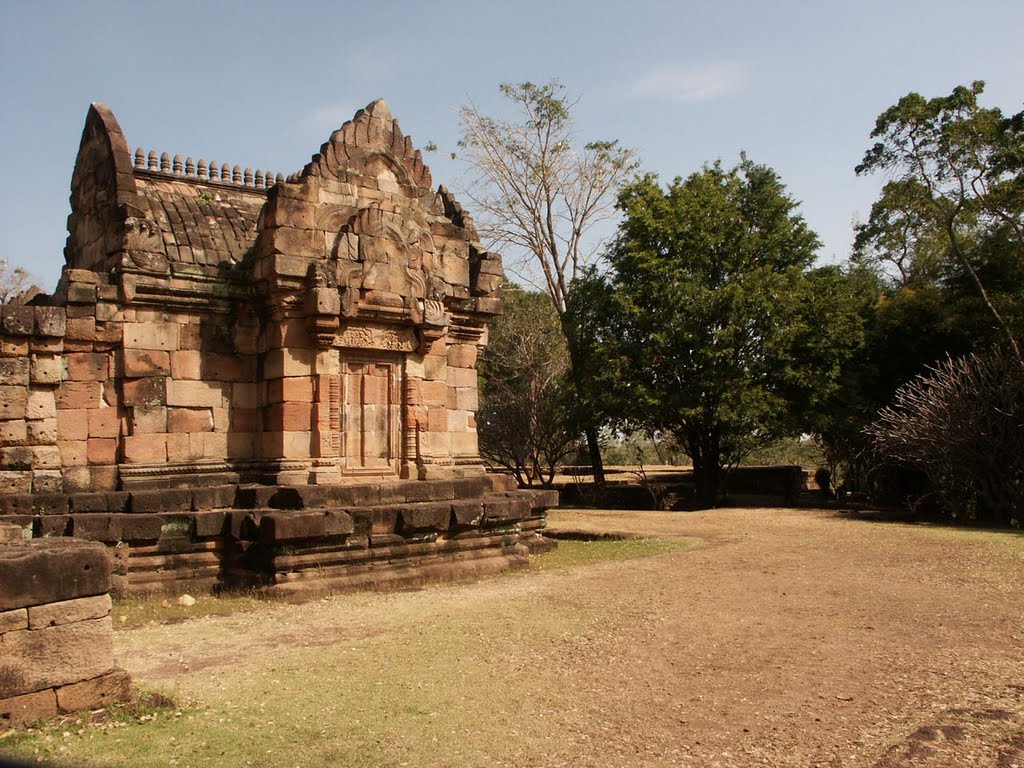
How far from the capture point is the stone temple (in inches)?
346

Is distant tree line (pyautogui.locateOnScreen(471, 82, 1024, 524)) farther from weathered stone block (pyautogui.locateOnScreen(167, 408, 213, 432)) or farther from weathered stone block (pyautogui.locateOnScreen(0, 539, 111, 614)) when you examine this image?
weathered stone block (pyautogui.locateOnScreen(0, 539, 111, 614))

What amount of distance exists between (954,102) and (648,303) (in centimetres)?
733

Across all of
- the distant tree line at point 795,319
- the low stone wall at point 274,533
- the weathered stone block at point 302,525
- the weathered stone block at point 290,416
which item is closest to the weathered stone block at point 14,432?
the low stone wall at point 274,533

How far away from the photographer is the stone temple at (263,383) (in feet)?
28.9

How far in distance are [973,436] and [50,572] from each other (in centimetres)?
1475

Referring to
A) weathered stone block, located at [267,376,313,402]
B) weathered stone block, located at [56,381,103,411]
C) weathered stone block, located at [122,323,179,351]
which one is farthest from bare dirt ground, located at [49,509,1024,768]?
weathered stone block, located at [122,323,179,351]

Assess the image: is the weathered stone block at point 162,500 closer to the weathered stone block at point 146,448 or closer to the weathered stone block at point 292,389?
the weathered stone block at point 146,448

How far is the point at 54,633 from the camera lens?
4.52m

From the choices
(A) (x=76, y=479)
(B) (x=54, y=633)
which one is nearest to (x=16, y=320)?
(A) (x=76, y=479)

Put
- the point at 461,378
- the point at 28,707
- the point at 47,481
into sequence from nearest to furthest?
the point at 28,707, the point at 47,481, the point at 461,378

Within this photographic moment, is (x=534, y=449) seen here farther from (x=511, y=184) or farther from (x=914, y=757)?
(x=914, y=757)

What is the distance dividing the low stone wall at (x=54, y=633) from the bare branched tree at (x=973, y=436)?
1428cm

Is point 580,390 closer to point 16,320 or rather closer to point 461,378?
point 461,378

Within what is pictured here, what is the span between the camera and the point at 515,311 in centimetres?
2789
